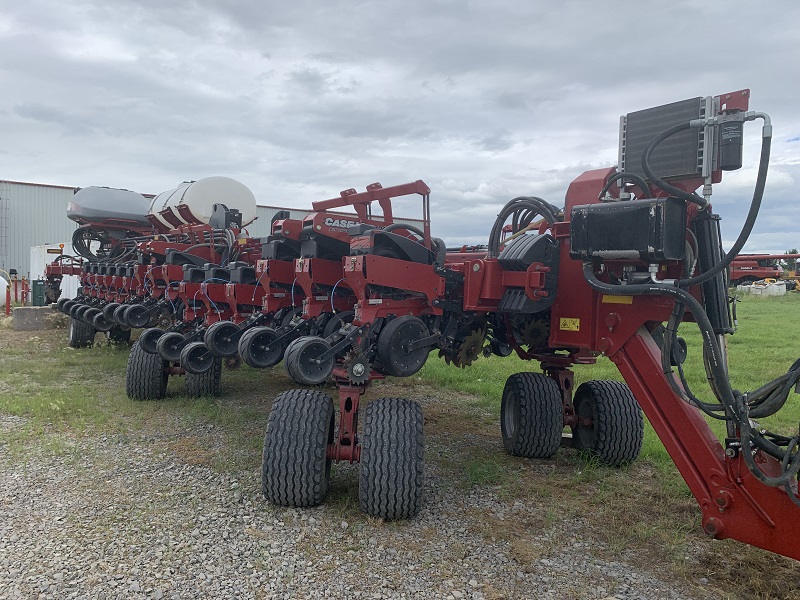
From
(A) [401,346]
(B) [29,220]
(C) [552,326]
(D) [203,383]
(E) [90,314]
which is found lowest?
(D) [203,383]

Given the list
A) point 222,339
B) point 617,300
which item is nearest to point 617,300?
point 617,300

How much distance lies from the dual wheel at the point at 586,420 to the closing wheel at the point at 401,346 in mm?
1115

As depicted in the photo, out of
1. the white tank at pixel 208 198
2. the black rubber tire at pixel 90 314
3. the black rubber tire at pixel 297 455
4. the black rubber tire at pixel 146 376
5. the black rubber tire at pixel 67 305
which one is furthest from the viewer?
the black rubber tire at pixel 67 305

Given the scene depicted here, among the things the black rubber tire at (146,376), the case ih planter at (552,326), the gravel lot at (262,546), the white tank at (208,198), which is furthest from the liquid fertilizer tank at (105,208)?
the gravel lot at (262,546)

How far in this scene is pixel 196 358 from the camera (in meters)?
5.88

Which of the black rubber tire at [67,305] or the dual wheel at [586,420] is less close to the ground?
the black rubber tire at [67,305]

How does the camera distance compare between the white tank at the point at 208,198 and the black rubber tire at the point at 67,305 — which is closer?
the white tank at the point at 208,198

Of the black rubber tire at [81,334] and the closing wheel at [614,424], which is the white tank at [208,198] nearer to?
the black rubber tire at [81,334]

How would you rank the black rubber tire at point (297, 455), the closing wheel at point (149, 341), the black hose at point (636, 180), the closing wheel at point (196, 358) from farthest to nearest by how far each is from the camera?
1. the closing wheel at point (149, 341)
2. the closing wheel at point (196, 358)
3. the black rubber tire at point (297, 455)
4. the black hose at point (636, 180)

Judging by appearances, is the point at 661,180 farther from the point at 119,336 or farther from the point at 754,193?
the point at 119,336

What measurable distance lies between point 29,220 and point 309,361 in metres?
24.1

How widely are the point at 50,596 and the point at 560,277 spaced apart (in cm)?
320

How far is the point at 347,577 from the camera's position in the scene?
313cm

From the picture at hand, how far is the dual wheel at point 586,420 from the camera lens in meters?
4.82
